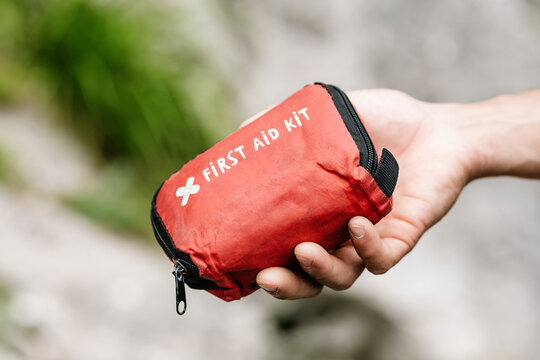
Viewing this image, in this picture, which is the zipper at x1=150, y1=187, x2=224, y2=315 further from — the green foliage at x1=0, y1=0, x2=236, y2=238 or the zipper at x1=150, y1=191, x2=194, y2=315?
the green foliage at x1=0, y1=0, x2=236, y2=238

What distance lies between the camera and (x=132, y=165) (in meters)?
2.68

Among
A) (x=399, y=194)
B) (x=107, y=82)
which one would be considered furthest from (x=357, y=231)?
(x=107, y=82)

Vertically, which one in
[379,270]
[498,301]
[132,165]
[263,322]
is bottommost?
[498,301]

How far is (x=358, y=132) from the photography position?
1101 mm

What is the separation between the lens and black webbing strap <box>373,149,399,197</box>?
42.5 inches

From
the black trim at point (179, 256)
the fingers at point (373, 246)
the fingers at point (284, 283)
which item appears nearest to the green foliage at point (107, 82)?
the black trim at point (179, 256)

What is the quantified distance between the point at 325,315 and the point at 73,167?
152 centimetres

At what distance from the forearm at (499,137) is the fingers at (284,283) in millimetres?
630

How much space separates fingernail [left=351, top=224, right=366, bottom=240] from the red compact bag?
28 mm

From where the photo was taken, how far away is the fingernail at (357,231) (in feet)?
3.50

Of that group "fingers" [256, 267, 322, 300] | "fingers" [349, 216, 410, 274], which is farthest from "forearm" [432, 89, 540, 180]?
"fingers" [256, 267, 322, 300]

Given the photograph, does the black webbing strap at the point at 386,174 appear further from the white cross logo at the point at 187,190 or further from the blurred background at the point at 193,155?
the blurred background at the point at 193,155

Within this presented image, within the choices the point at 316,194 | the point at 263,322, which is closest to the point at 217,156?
the point at 316,194

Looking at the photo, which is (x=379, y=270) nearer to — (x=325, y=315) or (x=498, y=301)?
(x=325, y=315)
